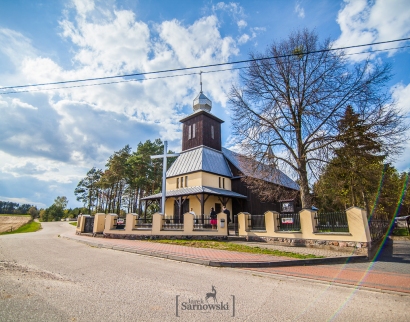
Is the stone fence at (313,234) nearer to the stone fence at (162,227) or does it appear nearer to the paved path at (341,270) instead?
the paved path at (341,270)

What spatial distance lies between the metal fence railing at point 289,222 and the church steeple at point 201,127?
15.1 meters

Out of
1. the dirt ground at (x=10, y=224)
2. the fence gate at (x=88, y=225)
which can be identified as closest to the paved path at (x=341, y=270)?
the fence gate at (x=88, y=225)

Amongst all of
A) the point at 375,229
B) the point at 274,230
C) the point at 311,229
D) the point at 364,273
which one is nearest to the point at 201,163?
the point at 274,230

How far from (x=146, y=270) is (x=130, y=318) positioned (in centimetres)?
339

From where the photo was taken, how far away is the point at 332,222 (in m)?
11.0

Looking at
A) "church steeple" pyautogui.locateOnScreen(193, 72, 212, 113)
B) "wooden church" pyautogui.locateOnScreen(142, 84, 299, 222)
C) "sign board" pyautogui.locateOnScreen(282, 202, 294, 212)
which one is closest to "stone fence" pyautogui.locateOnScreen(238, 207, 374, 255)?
"sign board" pyautogui.locateOnScreen(282, 202, 294, 212)

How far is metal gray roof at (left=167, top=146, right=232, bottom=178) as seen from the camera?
Answer: 77.6 feet

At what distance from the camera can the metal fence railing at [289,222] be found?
40.4 feet

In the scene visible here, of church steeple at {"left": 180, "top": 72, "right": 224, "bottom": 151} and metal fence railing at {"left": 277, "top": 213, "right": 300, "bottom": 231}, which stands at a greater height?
church steeple at {"left": 180, "top": 72, "right": 224, "bottom": 151}

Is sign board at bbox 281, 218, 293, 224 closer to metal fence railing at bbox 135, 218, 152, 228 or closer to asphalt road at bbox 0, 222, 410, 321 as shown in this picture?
asphalt road at bbox 0, 222, 410, 321

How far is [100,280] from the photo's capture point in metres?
5.37

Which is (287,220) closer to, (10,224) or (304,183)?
(304,183)

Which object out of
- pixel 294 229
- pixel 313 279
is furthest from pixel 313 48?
pixel 313 279

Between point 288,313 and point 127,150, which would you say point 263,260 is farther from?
point 127,150
